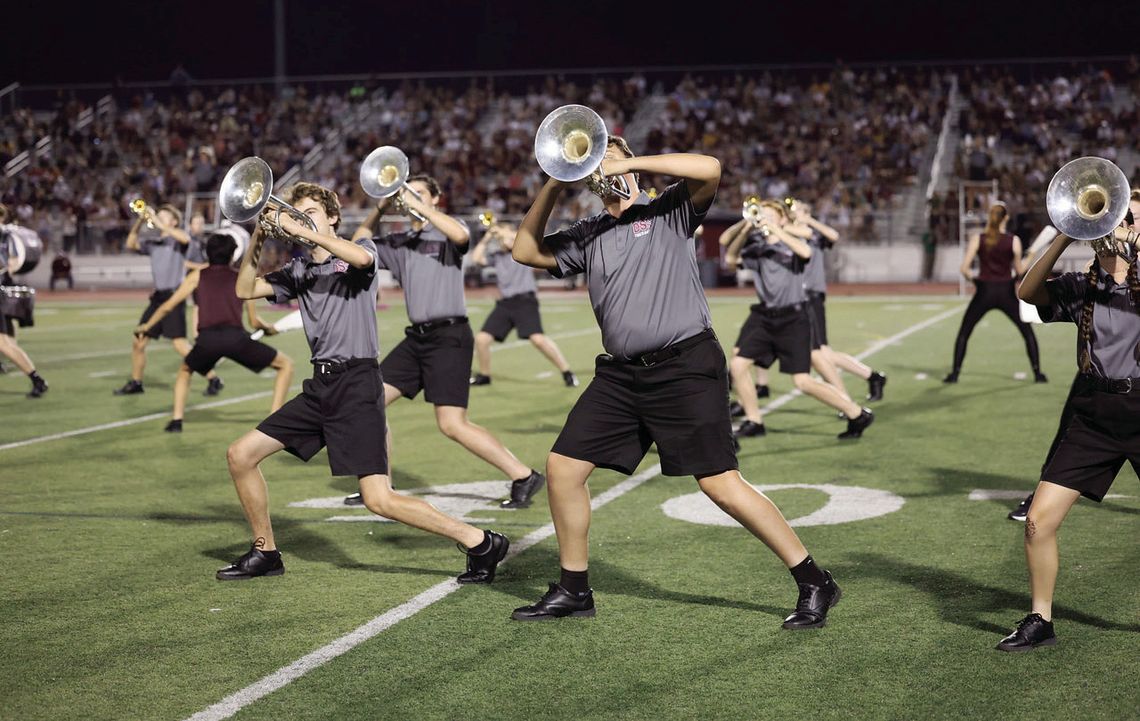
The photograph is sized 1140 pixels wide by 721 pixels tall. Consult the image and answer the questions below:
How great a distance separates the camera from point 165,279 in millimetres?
14703

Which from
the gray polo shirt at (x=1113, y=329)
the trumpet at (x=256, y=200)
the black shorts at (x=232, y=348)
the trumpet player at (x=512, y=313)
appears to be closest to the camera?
the gray polo shirt at (x=1113, y=329)

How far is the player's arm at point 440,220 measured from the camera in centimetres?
738

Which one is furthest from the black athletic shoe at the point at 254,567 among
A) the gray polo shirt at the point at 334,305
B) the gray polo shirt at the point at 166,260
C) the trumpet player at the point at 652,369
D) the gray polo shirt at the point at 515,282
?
the gray polo shirt at the point at 166,260

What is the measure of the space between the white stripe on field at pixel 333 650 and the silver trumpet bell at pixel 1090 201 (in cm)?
294

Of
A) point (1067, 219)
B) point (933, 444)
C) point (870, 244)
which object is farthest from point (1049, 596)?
point (870, 244)

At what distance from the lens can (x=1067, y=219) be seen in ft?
15.8

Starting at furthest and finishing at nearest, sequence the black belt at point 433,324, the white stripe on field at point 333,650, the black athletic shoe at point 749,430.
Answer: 1. the black athletic shoe at point 749,430
2. the black belt at point 433,324
3. the white stripe on field at point 333,650

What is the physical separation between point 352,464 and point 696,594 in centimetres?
160

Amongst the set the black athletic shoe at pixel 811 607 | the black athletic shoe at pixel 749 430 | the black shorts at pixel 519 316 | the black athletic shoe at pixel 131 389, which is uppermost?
the black shorts at pixel 519 316

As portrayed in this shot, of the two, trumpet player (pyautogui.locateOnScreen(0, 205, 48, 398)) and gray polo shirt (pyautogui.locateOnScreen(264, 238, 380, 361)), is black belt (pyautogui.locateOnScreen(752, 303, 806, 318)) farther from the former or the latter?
trumpet player (pyautogui.locateOnScreen(0, 205, 48, 398))

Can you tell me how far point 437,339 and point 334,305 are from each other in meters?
1.80

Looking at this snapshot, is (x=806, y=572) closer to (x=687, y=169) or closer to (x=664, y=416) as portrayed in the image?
(x=664, y=416)

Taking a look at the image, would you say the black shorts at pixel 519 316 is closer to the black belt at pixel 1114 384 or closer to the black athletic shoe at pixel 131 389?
the black athletic shoe at pixel 131 389

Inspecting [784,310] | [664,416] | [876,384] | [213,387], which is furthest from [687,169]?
[213,387]
